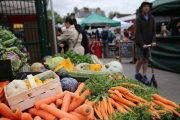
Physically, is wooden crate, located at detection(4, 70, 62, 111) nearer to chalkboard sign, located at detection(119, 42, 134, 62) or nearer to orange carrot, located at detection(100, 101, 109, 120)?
orange carrot, located at detection(100, 101, 109, 120)

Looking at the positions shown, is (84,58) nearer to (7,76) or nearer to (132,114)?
(7,76)

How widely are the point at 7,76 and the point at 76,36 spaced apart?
2.68m

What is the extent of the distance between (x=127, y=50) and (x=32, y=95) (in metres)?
7.25

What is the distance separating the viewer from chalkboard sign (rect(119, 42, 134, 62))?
8312 mm

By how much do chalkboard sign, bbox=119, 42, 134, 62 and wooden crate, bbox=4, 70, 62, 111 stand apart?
23.0ft

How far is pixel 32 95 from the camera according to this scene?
1.65m

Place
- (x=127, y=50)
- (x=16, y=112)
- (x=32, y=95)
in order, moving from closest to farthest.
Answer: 1. (x=16, y=112)
2. (x=32, y=95)
3. (x=127, y=50)

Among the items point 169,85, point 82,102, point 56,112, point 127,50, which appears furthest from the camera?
point 127,50

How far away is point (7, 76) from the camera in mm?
2211

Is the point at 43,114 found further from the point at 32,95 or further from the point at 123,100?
the point at 123,100

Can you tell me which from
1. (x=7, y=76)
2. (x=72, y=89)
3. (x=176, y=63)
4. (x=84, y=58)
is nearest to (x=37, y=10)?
(x=84, y=58)

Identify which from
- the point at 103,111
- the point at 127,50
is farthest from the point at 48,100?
the point at 127,50

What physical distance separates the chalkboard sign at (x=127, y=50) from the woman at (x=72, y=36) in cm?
422

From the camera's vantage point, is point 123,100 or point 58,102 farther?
point 123,100
